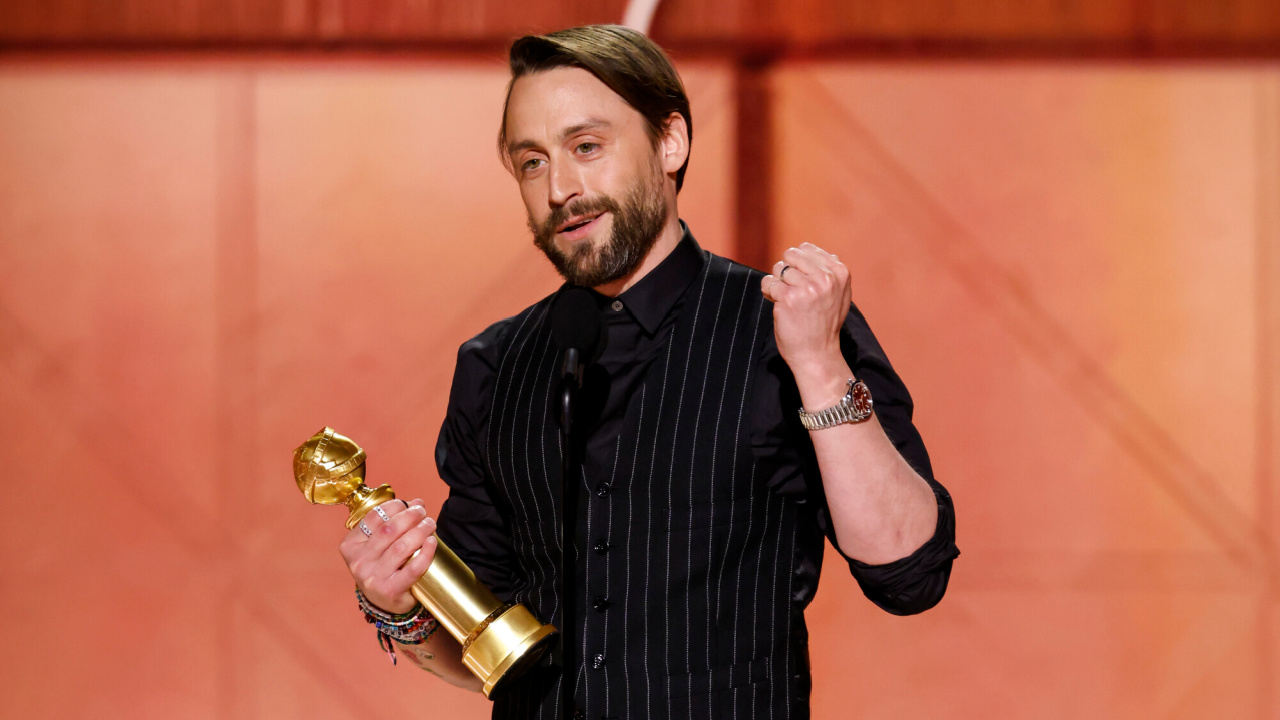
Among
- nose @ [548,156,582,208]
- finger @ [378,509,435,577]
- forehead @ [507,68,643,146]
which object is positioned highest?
forehead @ [507,68,643,146]

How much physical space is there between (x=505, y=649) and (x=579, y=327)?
354 mm

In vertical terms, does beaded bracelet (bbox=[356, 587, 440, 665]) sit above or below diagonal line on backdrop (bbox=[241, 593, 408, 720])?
above

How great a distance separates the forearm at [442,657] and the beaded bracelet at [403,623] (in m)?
0.02

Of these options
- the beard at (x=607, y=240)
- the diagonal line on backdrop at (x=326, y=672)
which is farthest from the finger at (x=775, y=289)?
the diagonal line on backdrop at (x=326, y=672)

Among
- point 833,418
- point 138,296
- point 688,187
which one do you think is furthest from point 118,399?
point 833,418

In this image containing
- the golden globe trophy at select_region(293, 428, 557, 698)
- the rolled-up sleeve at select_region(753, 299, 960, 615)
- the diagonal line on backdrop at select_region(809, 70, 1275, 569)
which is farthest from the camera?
the diagonal line on backdrop at select_region(809, 70, 1275, 569)

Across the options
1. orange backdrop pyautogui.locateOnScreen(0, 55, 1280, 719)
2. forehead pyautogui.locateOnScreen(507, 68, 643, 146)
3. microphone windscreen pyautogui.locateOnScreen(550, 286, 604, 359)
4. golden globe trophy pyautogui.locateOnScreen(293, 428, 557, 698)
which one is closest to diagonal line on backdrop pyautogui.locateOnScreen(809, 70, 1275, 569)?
orange backdrop pyautogui.locateOnScreen(0, 55, 1280, 719)

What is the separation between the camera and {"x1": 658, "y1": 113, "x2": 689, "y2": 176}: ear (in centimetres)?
132

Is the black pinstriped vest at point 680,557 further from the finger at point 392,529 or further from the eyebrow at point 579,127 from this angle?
the eyebrow at point 579,127

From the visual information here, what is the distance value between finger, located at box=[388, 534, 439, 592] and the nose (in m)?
0.44

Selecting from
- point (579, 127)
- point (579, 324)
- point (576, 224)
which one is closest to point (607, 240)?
point (576, 224)

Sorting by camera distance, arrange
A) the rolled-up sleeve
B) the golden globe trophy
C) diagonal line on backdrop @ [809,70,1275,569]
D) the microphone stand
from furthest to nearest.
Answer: diagonal line on backdrop @ [809,70,1275,569] < the rolled-up sleeve < the golden globe trophy < the microphone stand

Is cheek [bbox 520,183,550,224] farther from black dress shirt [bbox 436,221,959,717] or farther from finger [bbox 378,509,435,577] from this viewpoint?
finger [bbox 378,509,435,577]

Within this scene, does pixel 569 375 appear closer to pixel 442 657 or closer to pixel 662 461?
pixel 662 461
